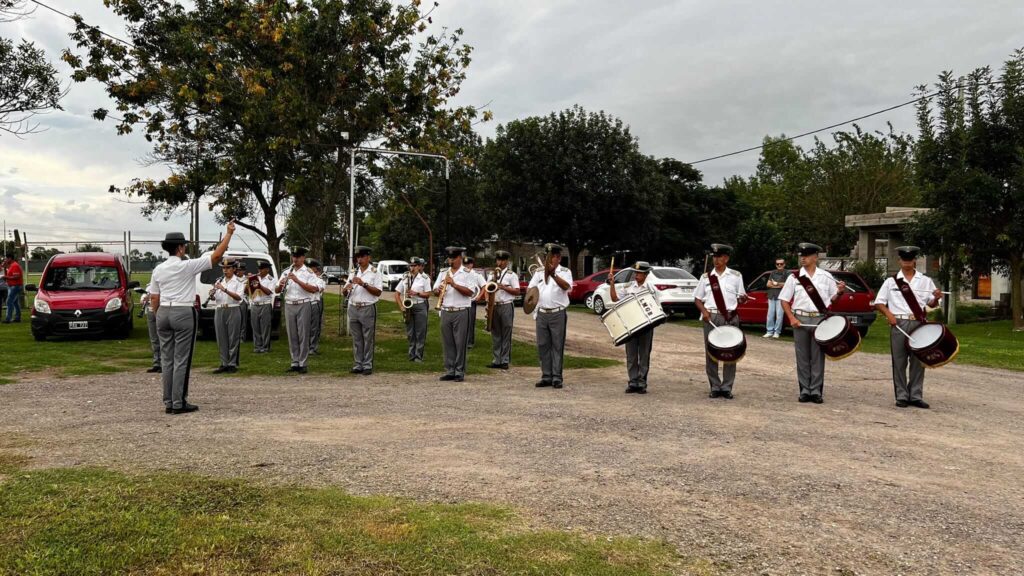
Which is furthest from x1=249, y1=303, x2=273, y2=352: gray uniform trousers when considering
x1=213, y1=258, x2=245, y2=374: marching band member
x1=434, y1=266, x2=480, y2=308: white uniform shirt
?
x1=434, y1=266, x2=480, y2=308: white uniform shirt

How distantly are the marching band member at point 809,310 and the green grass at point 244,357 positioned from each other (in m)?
3.92

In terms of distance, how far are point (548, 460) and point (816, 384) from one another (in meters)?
4.32

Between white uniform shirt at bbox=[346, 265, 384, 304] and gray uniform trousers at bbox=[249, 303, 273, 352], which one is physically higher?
white uniform shirt at bbox=[346, 265, 384, 304]

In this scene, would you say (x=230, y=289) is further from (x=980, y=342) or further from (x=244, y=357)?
(x=980, y=342)

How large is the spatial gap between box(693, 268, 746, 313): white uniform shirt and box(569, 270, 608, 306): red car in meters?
15.8

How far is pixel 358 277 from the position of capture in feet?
36.3

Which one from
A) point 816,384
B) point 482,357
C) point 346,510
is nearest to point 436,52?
point 482,357

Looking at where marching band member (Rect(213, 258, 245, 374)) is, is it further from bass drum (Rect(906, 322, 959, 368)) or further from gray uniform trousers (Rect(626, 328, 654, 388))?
bass drum (Rect(906, 322, 959, 368))

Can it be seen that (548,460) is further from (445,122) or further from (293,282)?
(445,122)

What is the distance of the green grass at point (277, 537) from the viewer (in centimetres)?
371

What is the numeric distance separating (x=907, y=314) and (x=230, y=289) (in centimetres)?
952

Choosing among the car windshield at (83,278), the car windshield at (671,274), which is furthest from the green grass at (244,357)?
the car windshield at (671,274)

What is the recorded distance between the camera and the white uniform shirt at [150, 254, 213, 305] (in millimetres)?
7863

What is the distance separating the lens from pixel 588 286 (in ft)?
86.4
